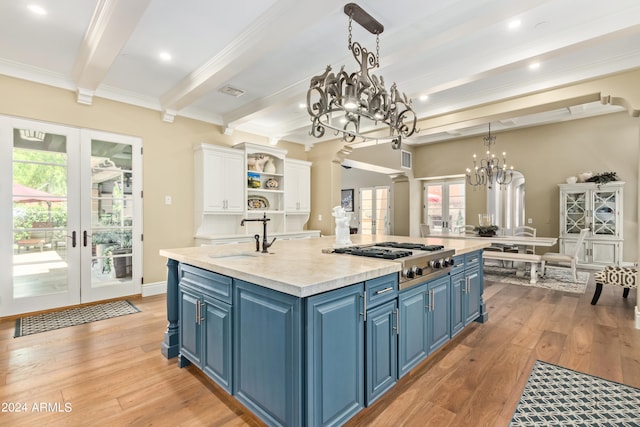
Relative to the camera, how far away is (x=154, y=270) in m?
4.56

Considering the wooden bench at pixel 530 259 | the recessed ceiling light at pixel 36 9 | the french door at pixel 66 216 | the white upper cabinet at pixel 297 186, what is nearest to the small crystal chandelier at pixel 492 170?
the wooden bench at pixel 530 259

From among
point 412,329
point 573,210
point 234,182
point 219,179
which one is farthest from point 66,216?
point 573,210

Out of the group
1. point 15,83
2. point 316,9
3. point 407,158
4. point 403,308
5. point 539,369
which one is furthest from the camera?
point 407,158

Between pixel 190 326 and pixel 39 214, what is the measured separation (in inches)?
114

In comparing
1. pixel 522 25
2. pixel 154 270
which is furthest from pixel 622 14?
pixel 154 270

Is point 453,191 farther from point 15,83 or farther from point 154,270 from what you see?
point 15,83

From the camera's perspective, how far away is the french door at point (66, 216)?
11.5 feet

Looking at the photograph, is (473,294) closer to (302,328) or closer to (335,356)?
(335,356)

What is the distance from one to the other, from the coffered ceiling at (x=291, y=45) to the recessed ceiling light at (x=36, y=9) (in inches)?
1.0

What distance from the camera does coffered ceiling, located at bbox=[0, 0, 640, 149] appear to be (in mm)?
2451

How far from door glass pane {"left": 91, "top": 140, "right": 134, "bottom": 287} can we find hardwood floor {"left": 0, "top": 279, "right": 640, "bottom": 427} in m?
0.99

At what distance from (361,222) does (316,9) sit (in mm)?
9639

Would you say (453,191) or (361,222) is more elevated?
(453,191)

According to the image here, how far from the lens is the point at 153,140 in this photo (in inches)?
179
